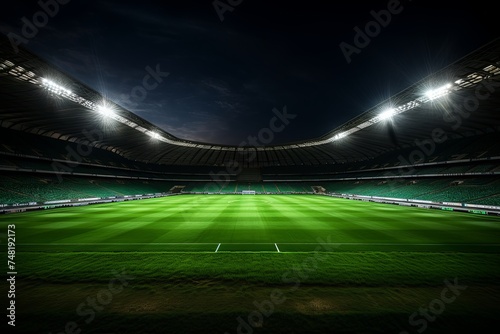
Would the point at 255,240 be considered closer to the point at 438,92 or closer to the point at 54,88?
the point at 438,92

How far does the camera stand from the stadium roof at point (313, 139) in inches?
754

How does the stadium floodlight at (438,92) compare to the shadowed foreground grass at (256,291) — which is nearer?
the shadowed foreground grass at (256,291)

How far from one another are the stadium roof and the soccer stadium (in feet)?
0.75

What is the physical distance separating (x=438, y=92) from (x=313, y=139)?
26.8 metres

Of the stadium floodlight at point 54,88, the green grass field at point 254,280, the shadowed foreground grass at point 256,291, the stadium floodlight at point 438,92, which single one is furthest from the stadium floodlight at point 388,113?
the stadium floodlight at point 54,88

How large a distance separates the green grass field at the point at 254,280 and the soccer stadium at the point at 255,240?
0.17ft

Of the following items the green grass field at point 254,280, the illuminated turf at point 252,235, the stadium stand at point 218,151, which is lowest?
the illuminated turf at point 252,235

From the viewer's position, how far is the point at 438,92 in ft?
75.4

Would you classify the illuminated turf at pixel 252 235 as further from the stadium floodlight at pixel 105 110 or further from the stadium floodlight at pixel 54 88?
the stadium floodlight at pixel 105 110

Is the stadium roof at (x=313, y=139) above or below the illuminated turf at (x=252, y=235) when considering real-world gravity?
above

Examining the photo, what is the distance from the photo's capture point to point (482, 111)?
92.8 ft

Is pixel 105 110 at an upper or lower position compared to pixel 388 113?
lower

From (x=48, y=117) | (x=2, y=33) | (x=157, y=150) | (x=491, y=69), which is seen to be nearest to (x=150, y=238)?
(x=2, y=33)

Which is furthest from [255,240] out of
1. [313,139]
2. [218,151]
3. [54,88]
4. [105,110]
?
[218,151]
